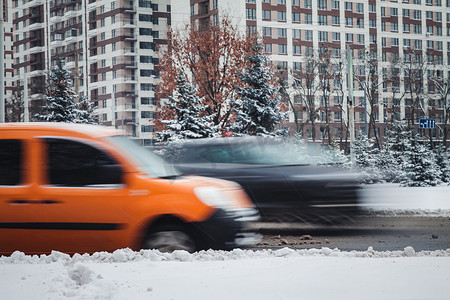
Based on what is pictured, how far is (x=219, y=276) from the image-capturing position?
5766mm

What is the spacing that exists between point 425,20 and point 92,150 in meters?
89.9

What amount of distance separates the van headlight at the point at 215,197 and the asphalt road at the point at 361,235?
1580 mm

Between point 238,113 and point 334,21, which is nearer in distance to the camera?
point 238,113

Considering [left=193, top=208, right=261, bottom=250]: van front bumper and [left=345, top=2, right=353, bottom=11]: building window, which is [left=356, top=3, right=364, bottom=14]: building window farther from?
→ [left=193, top=208, right=261, bottom=250]: van front bumper

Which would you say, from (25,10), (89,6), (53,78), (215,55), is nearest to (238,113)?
(215,55)

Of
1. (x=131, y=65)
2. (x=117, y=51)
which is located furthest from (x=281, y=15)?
(x=117, y=51)

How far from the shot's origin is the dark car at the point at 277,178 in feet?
33.1

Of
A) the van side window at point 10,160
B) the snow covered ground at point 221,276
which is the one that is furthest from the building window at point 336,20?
the van side window at point 10,160

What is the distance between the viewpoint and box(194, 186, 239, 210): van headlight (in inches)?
275

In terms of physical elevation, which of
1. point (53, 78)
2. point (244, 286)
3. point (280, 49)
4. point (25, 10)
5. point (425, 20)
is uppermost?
point (25, 10)

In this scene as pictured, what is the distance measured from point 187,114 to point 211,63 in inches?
177

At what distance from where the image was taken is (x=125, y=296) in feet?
16.4

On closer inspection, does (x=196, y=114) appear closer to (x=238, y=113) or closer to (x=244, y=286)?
(x=238, y=113)

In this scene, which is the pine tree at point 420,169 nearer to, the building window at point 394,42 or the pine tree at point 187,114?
the pine tree at point 187,114
